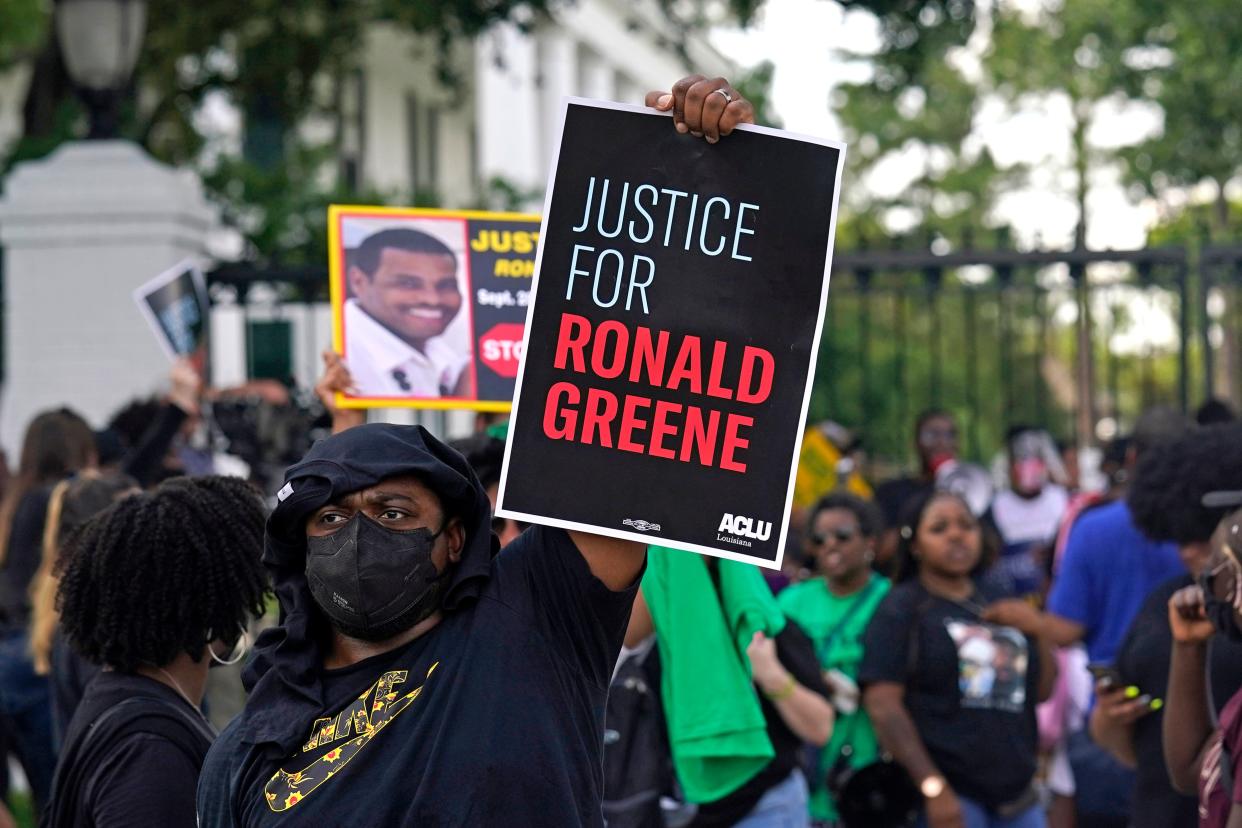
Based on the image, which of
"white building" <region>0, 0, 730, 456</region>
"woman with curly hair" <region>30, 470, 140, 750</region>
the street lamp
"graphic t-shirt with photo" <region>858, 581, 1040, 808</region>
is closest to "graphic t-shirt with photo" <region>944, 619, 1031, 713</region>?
"graphic t-shirt with photo" <region>858, 581, 1040, 808</region>

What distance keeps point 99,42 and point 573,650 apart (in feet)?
24.9

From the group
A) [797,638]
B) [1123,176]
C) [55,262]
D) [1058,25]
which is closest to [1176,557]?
[797,638]

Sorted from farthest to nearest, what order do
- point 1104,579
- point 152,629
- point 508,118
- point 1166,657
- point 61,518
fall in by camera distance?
point 508,118, point 1104,579, point 61,518, point 1166,657, point 152,629

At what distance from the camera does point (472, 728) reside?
2879 millimetres

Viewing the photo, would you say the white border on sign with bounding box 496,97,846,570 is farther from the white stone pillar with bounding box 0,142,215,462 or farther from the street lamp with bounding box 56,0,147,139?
the street lamp with bounding box 56,0,147,139

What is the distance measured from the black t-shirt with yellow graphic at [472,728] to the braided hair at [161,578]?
1.95 feet

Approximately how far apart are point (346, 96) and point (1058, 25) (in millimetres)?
9400

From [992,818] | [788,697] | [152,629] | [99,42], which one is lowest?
[992,818]

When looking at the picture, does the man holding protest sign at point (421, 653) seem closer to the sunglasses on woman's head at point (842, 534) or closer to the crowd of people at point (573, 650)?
the crowd of people at point (573, 650)

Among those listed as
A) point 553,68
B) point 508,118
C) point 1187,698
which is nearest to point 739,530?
point 1187,698

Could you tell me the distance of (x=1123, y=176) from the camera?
19.2 metres

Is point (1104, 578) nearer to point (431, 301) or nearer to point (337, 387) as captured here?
point (431, 301)

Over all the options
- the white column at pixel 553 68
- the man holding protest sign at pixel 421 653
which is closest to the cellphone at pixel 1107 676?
the man holding protest sign at pixel 421 653

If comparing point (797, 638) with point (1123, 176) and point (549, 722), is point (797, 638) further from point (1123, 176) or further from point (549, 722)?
point (1123, 176)
